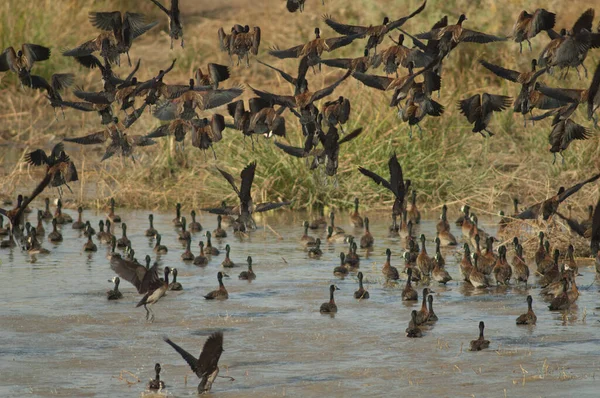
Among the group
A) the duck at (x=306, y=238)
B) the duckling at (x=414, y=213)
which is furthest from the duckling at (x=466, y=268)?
the duckling at (x=414, y=213)

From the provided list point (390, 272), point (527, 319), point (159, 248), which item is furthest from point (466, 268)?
point (159, 248)

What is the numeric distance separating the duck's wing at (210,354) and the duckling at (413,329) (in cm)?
224

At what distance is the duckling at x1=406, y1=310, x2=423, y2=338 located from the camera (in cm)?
951

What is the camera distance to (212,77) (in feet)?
25.5

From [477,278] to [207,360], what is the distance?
4586 millimetres

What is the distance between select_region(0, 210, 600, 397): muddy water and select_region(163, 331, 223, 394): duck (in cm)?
17

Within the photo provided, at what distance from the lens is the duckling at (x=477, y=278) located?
38.1ft

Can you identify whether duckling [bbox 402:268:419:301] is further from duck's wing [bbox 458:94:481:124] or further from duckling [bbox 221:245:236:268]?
duck's wing [bbox 458:94:481:124]

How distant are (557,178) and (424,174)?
1.73 meters

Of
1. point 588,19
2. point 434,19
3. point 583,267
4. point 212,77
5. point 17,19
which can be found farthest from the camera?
point 17,19

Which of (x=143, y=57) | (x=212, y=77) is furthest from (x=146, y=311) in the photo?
(x=143, y=57)

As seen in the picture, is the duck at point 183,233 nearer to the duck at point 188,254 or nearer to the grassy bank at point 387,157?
the duck at point 188,254

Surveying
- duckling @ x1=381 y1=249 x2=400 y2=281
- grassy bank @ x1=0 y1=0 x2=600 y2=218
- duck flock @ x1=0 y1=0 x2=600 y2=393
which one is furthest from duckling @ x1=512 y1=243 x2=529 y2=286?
grassy bank @ x1=0 y1=0 x2=600 y2=218

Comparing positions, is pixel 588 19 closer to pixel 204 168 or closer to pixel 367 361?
pixel 367 361
